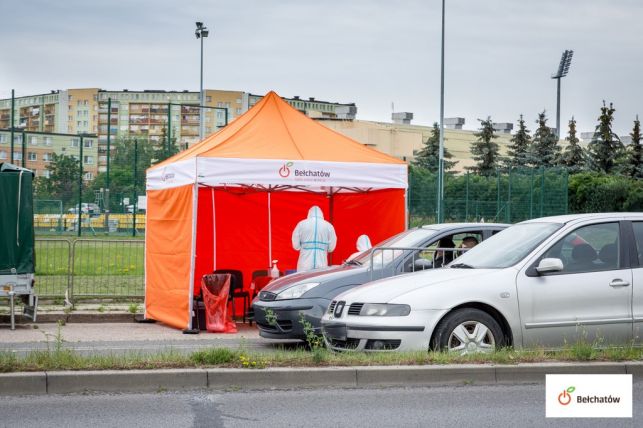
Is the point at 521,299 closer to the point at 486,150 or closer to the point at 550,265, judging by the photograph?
the point at 550,265

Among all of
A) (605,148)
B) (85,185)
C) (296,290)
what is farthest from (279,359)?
(605,148)

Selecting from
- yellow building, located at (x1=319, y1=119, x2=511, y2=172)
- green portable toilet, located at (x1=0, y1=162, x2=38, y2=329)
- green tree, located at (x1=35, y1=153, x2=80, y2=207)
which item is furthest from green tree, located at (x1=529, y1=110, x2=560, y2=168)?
green portable toilet, located at (x1=0, y1=162, x2=38, y2=329)

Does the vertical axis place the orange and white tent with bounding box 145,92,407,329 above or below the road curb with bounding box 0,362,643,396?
above

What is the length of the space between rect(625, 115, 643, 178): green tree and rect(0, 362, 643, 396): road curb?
5319 centimetres

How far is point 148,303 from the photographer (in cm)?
1753

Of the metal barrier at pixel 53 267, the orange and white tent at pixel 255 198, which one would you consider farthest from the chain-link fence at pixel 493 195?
the metal barrier at pixel 53 267

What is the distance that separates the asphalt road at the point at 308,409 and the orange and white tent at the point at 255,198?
7.49 m

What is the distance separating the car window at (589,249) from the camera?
1039cm

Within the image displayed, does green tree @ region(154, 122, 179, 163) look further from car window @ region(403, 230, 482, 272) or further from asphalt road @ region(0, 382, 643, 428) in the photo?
asphalt road @ region(0, 382, 643, 428)

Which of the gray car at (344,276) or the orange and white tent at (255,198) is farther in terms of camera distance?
the orange and white tent at (255,198)

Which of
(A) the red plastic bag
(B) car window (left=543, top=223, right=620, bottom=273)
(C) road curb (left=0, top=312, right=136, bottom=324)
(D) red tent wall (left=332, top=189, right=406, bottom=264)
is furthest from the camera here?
(D) red tent wall (left=332, top=189, right=406, bottom=264)

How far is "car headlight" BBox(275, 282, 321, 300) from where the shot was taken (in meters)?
12.8

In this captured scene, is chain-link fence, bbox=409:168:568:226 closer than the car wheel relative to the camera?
No

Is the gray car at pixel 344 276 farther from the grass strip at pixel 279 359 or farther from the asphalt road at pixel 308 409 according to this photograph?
the asphalt road at pixel 308 409
